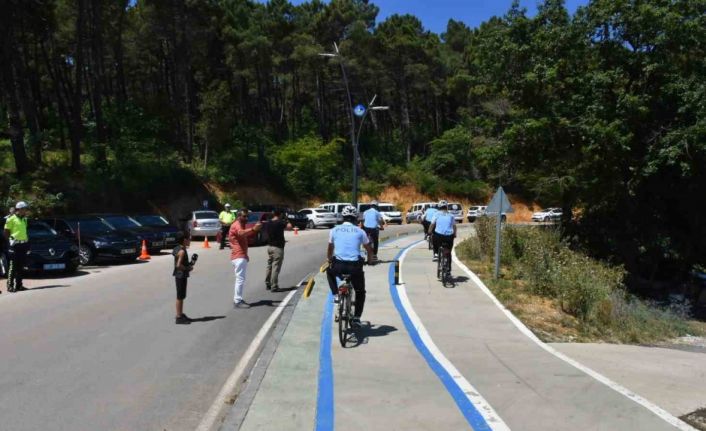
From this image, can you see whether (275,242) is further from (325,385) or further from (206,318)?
(325,385)

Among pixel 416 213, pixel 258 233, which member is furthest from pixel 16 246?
pixel 416 213

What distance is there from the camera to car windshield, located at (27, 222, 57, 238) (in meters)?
16.2

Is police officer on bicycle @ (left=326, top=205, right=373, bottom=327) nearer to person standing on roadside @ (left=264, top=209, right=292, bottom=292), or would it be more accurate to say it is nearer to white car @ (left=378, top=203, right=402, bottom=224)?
person standing on roadside @ (left=264, top=209, right=292, bottom=292)

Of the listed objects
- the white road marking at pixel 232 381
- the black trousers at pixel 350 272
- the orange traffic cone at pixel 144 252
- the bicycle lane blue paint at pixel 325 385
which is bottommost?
the white road marking at pixel 232 381

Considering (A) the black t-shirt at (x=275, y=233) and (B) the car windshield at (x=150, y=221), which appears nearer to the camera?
(A) the black t-shirt at (x=275, y=233)

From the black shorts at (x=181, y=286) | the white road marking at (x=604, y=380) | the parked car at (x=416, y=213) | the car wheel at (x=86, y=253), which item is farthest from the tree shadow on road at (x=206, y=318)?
the parked car at (x=416, y=213)

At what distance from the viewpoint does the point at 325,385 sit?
613 centimetres

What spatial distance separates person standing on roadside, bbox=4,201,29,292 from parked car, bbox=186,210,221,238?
14508 mm

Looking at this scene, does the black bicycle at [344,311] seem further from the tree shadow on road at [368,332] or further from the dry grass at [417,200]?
the dry grass at [417,200]

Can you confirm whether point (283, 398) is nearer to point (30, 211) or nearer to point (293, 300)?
point (293, 300)

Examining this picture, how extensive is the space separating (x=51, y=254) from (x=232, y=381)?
1076 centimetres

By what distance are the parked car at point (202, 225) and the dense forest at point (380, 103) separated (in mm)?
6550

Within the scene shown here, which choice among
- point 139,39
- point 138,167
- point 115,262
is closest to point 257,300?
point 115,262

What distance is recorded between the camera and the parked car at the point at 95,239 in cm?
1773
